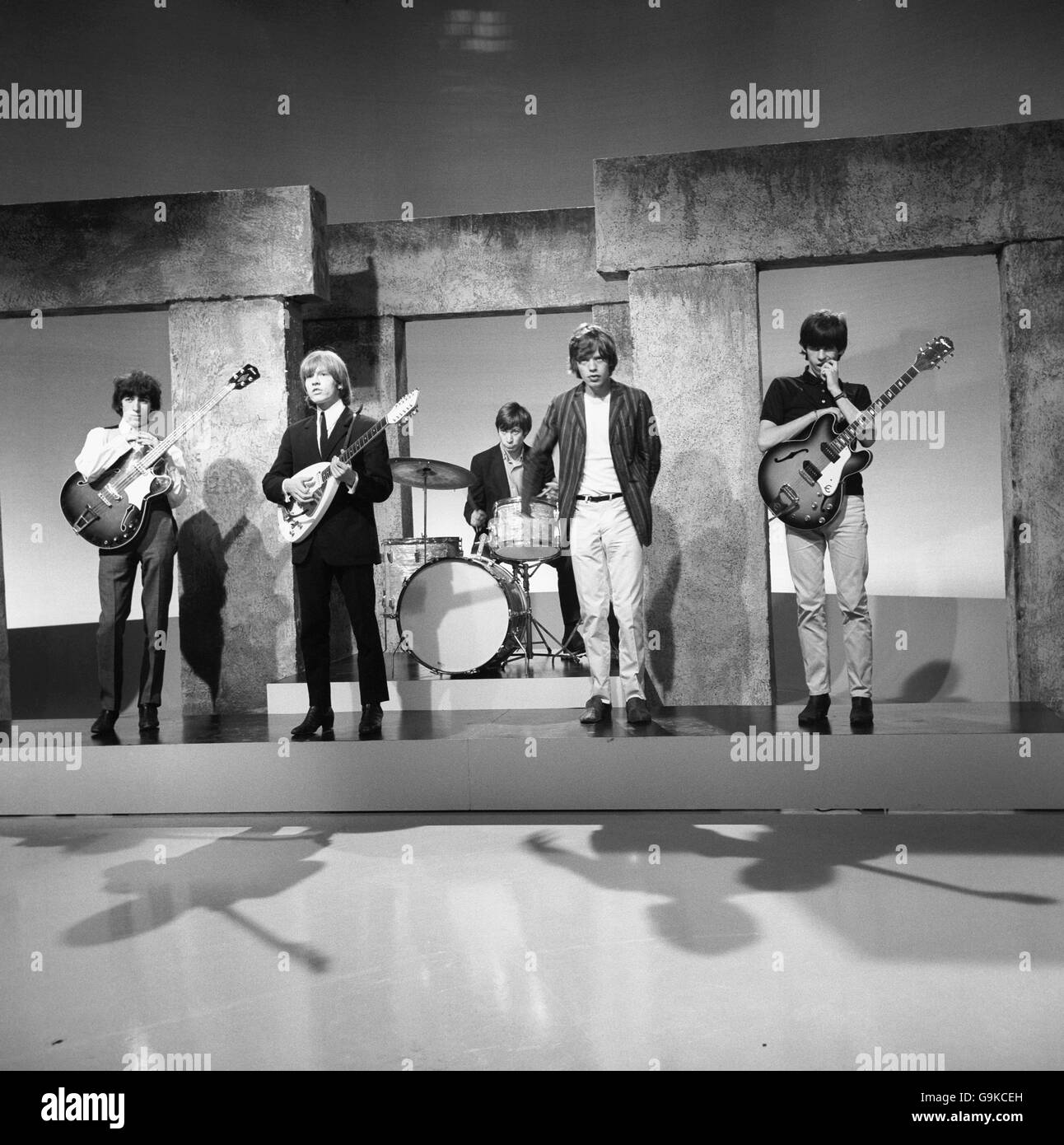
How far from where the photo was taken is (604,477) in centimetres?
500

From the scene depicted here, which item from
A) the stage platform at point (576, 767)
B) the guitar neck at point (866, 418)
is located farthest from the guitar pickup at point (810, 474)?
the stage platform at point (576, 767)

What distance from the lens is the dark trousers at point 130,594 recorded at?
5.70 m

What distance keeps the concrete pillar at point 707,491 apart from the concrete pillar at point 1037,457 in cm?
126

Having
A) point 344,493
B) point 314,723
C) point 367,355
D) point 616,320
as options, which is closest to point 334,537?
point 344,493

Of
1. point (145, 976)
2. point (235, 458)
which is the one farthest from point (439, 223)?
point (145, 976)

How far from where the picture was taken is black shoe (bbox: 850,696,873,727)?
4969 mm

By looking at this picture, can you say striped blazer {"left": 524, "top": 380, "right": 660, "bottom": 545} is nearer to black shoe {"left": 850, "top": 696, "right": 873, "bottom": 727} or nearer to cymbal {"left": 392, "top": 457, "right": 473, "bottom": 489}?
black shoe {"left": 850, "top": 696, "right": 873, "bottom": 727}

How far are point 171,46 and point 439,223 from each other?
3466mm

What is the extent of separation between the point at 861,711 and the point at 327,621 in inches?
92.4

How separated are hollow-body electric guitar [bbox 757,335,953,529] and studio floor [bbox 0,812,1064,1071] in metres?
1.25

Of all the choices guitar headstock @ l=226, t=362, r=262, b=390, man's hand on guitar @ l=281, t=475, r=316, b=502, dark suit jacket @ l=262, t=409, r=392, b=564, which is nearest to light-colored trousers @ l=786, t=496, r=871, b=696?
dark suit jacket @ l=262, t=409, r=392, b=564

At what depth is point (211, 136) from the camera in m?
9.88

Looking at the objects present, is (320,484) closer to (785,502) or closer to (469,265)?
(785,502)

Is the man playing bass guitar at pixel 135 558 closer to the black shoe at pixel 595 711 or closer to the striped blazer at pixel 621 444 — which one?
the striped blazer at pixel 621 444
